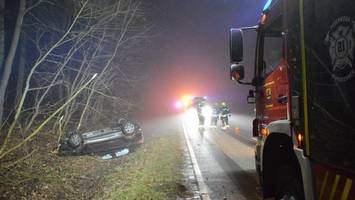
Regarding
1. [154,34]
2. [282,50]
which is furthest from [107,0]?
[282,50]

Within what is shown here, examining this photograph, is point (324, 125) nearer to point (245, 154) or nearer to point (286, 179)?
point (286, 179)

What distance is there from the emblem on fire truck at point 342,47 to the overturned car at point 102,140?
1159 centimetres

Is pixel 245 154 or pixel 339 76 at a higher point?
pixel 339 76

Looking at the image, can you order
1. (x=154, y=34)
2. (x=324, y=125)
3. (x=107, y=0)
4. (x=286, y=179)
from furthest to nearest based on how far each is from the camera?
(x=154, y=34), (x=107, y=0), (x=286, y=179), (x=324, y=125)

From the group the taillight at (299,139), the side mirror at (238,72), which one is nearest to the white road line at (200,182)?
the side mirror at (238,72)

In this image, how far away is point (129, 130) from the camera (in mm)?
14930

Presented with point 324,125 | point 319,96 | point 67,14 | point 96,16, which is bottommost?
point 324,125

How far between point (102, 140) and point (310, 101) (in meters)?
11.4

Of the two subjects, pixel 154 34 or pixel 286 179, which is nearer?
pixel 286 179

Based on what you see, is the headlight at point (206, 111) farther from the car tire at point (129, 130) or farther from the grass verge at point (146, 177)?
the car tire at point (129, 130)

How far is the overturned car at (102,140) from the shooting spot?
14.0 m

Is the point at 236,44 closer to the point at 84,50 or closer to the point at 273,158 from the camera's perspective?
the point at 273,158

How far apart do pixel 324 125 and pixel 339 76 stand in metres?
0.47

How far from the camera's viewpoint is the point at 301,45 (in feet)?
12.9
